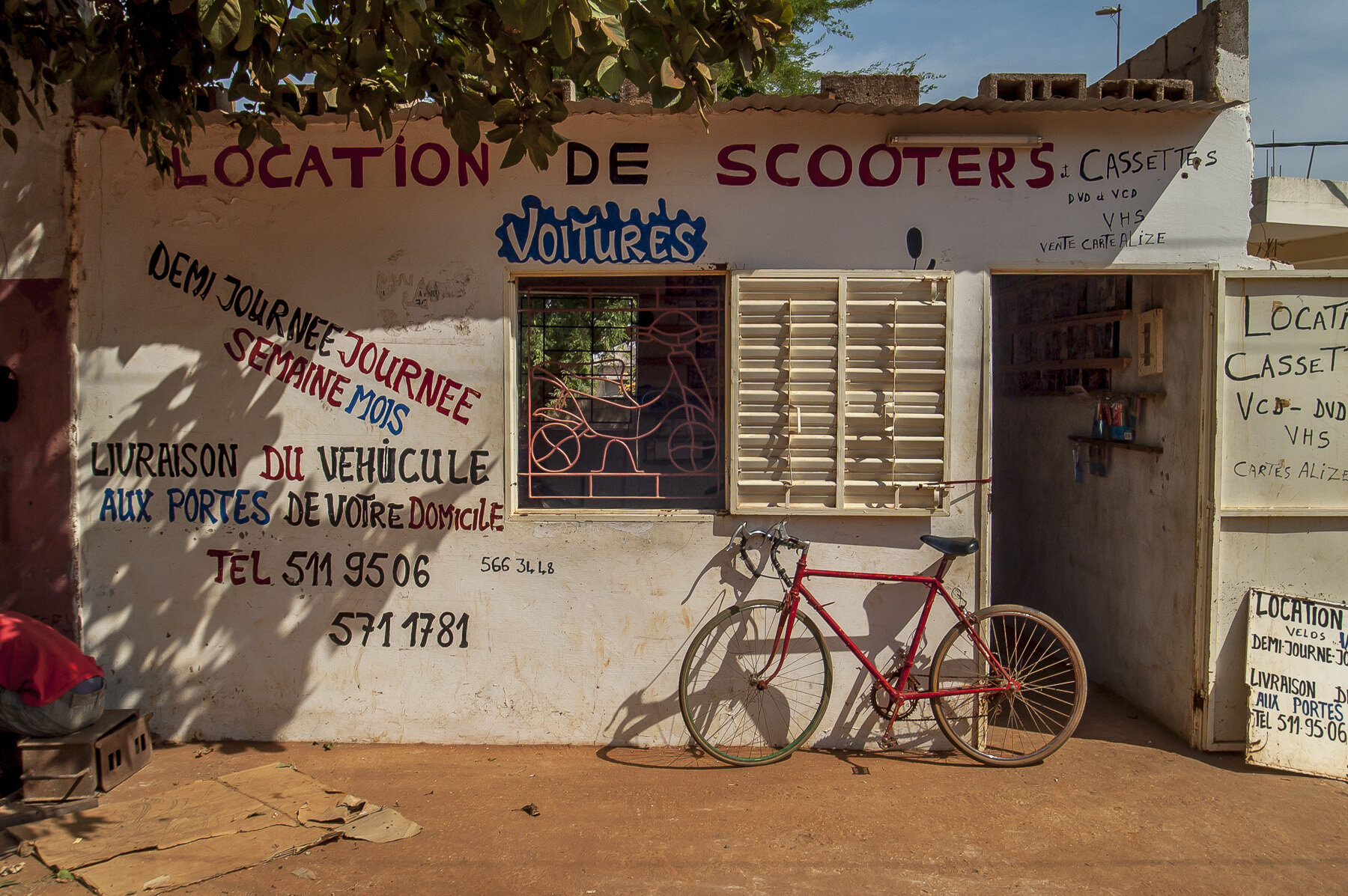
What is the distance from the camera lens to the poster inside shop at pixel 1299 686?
4430mm

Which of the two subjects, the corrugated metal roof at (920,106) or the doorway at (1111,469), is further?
the doorway at (1111,469)

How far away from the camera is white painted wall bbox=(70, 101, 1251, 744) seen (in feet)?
15.1

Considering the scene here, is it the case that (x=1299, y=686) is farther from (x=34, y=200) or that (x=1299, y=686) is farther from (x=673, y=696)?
(x=34, y=200)

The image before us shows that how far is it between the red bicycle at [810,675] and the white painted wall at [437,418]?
137mm

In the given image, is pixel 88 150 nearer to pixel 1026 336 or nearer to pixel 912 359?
pixel 912 359

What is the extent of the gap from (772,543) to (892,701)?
3.40ft

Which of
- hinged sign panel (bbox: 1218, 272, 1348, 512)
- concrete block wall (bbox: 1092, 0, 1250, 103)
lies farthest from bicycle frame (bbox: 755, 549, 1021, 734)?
concrete block wall (bbox: 1092, 0, 1250, 103)

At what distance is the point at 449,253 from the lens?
4.69 meters

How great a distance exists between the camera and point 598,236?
465 cm

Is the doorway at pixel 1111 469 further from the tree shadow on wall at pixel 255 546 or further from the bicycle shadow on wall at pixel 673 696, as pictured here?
the tree shadow on wall at pixel 255 546

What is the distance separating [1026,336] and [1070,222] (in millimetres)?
2516

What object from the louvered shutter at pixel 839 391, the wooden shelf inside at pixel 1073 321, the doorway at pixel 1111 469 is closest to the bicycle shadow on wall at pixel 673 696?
the louvered shutter at pixel 839 391

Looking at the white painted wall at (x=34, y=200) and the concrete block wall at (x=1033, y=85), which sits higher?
the concrete block wall at (x=1033, y=85)

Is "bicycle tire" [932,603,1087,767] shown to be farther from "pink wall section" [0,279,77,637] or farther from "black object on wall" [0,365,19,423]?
"black object on wall" [0,365,19,423]
